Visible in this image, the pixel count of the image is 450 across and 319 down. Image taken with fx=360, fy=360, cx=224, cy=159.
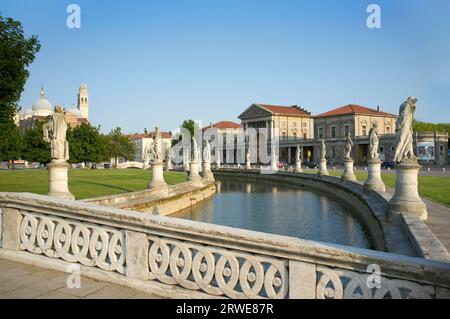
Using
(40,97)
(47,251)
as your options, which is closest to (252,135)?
(40,97)

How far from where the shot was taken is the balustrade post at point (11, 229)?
5.16m

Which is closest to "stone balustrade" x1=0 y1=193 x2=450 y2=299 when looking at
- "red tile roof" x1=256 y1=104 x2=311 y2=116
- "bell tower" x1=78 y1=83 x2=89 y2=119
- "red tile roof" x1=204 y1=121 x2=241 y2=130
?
"red tile roof" x1=256 y1=104 x2=311 y2=116

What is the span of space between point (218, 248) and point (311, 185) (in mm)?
29464

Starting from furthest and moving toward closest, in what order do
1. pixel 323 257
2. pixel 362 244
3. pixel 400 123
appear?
pixel 362 244, pixel 400 123, pixel 323 257

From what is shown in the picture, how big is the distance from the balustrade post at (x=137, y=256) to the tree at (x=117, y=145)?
62.9 metres

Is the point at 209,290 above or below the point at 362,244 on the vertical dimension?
above

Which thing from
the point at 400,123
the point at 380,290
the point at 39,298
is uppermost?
the point at 400,123

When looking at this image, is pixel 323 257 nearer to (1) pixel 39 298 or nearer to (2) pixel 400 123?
(1) pixel 39 298

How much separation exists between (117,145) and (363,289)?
68065 mm

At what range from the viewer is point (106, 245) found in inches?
173

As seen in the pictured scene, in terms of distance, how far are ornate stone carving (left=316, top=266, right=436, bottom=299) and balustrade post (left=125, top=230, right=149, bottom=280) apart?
1921mm

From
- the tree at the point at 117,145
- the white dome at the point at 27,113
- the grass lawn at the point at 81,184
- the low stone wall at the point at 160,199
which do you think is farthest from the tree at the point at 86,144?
the white dome at the point at 27,113

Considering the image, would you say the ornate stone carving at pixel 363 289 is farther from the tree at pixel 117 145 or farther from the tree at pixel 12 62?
the tree at pixel 117 145

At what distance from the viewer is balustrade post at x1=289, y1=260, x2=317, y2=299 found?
3.31m
